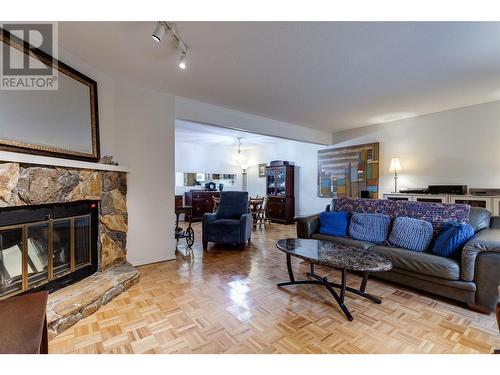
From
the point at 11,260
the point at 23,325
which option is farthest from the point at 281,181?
the point at 23,325

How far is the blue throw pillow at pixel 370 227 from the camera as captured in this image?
275 cm

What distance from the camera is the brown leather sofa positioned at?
6.17 feet

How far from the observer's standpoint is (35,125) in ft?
6.36

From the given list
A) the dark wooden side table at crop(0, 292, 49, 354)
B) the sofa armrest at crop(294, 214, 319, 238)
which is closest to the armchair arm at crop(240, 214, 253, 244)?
the sofa armrest at crop(294, 214, 319, 238)

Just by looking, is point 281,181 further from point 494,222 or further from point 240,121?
point 494,222

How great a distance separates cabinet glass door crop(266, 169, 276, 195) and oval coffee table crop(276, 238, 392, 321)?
4133mm

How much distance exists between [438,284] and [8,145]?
145 inches

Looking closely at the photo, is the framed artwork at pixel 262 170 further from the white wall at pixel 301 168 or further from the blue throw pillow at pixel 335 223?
the blue throw pillow at pixel 335 223

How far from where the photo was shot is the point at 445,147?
3941 mm

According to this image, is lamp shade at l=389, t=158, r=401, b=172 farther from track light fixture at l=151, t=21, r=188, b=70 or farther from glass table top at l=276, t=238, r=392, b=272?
track light fixture at l=151, t=21, r=188, b=70

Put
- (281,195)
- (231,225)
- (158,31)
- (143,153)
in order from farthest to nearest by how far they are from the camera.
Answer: (281,195), (231,225), (143,153), (158,31)

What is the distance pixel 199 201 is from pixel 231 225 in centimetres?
309
